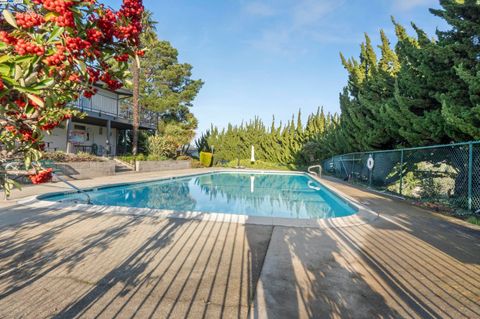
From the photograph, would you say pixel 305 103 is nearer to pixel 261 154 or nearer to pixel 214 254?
pixel 261 154

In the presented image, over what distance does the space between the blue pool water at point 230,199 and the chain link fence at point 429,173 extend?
103 inches

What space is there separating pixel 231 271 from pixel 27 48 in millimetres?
2854

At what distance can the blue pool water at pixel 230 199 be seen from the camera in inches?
366

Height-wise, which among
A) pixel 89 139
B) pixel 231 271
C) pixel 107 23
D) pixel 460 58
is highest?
pixel 460 58

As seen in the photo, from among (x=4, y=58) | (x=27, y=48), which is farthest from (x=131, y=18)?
(x=4, y=58)

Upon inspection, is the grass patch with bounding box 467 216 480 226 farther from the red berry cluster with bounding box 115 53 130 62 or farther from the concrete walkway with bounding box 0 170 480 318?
the red berry cluster with bounding box 115 53 130 62

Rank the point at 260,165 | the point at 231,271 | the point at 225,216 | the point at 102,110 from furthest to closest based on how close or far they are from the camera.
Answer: the point at 260,165 → the point at 102,110 → the point at 225,216 → the point at 231,271

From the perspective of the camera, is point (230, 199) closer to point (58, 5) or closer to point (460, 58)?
point (460, 58)

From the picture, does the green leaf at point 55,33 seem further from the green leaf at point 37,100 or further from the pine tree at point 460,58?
the pine tree at point 460,58

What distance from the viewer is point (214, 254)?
3764 millimetres

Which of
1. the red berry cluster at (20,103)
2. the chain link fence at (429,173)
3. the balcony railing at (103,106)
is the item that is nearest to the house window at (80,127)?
the balcony railing at (103,106)

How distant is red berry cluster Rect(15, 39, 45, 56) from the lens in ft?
4.19

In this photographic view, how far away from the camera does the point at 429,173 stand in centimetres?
1090

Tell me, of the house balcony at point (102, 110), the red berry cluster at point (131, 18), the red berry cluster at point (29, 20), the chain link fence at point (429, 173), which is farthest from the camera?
the house balcony at point (102, 110)
